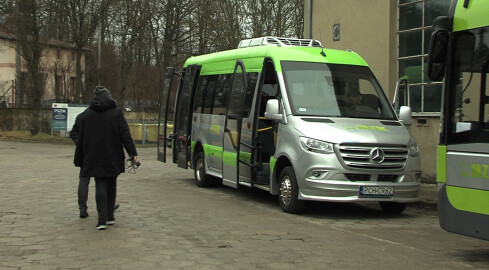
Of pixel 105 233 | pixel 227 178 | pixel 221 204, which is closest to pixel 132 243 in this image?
A: pixel 105 233

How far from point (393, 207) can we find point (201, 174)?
15.8 feet

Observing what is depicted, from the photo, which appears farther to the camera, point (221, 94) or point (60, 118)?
point (60, 118)

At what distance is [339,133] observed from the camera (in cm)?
895

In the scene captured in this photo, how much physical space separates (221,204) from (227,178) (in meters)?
1.19

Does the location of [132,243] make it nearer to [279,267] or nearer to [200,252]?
[200,252]

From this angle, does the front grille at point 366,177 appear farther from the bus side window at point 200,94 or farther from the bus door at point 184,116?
the bus door at point 184,116

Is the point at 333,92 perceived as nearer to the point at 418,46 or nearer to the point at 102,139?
the point at 102,139

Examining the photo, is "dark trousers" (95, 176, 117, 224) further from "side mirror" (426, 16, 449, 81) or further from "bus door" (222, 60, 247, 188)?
"side mirror" (426, 16, 449, 81)

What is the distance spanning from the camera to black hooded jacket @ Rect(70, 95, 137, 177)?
25.3ft

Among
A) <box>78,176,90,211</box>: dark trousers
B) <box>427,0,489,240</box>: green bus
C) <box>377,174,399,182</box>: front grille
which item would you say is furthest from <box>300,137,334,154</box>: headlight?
<box>78,176,90,211</box>: dark trousers

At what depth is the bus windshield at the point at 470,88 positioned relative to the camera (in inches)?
246

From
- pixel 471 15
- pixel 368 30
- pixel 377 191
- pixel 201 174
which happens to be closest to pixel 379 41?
pixel 368 30

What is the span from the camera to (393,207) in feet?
32.7

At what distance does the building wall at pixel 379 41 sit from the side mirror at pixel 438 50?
6843 millimetres
